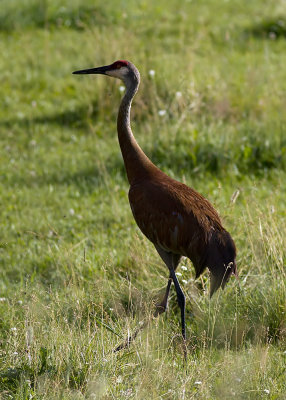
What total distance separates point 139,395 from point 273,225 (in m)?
1.75

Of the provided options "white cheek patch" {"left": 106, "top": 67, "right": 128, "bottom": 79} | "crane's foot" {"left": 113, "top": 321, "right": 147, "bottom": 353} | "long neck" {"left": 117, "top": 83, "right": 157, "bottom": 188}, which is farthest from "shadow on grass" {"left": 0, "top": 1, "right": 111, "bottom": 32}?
"crane's foot" {"left": 113, "top": 321, "right": 147, "bottom": 353}

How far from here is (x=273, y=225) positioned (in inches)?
194

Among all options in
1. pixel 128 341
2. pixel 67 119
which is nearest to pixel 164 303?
pixel 128 341

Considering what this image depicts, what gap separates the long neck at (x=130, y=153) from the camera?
4848mm

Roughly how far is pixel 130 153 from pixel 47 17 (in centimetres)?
707

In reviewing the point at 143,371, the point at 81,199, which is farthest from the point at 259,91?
the point at 143,371

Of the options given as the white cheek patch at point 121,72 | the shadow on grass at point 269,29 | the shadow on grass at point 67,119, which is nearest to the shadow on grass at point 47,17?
the shadow on grass at point 269,29

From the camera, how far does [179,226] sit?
4.59 meters

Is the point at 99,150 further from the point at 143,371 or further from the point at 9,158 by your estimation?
the point at 143,371

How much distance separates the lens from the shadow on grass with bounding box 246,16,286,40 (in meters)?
11.5

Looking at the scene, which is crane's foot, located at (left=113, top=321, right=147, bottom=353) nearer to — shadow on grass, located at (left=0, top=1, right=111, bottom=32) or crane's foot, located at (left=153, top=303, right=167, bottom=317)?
crane's foot, located at (left=153, top=303, right=167, bottom=317)

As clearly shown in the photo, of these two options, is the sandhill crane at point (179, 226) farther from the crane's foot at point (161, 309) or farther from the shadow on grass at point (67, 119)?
the shadow on grass at point (67, 119)

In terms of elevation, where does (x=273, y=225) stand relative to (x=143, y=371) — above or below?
above

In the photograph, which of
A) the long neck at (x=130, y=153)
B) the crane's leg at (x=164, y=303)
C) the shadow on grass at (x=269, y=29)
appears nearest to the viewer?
the crane's leg at (x=164, y=303)
